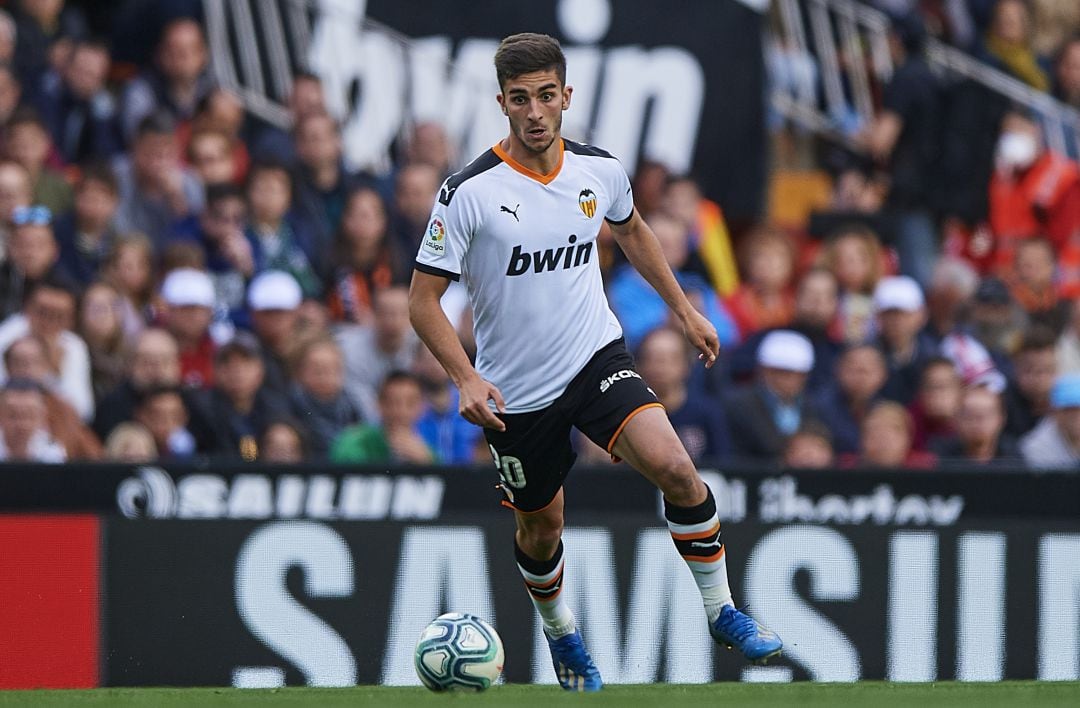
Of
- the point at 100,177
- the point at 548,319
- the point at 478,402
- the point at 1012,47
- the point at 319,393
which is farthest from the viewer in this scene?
the point at 1012,47

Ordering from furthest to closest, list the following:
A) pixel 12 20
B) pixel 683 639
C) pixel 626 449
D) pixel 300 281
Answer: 1. pixel 12 20
2. pixel 300 281
3. pixel 683 639
4. pixel 626 449

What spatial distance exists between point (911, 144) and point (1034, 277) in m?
1.65

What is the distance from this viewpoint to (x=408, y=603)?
9289 mm

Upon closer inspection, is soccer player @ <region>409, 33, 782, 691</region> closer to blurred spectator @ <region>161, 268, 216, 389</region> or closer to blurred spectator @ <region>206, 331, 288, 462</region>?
blurred spectator @ <region>206, 331, 288, 462</region>

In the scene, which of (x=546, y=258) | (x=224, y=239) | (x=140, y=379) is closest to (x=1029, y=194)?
(x=224, y=239)

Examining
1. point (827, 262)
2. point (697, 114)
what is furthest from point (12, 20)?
point (827, 262)

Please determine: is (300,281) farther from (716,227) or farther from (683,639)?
(683,639)

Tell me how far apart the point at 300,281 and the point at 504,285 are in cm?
466

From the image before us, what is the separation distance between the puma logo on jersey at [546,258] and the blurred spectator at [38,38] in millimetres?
6290

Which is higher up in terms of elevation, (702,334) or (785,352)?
(702,334)

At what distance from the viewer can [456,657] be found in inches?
311

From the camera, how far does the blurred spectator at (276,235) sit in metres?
12.0

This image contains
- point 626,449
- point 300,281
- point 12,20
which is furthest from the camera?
point 12,20

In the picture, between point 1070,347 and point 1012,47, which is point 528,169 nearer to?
point 1070,347
